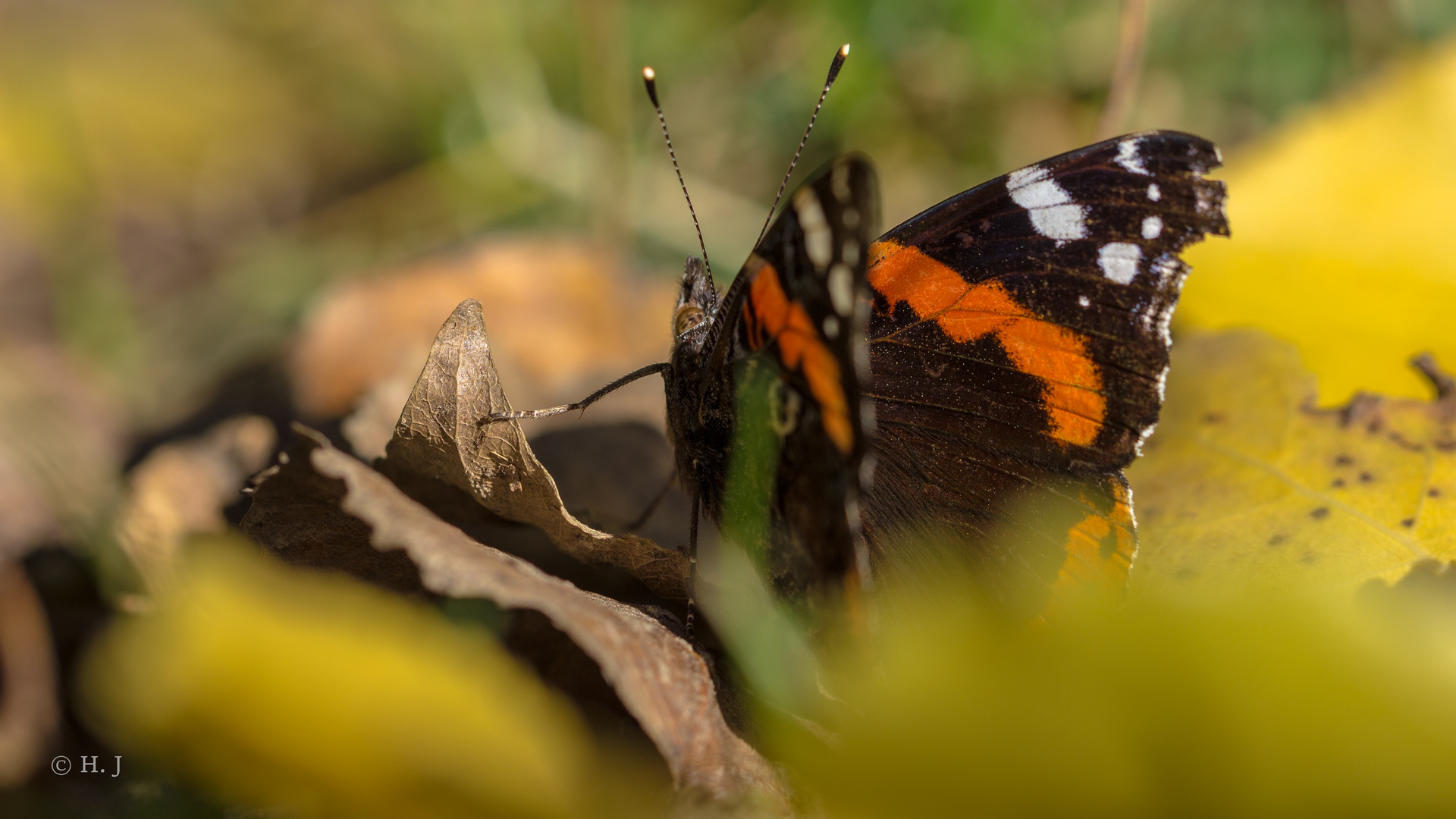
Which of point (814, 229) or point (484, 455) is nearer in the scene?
point (814, 229)

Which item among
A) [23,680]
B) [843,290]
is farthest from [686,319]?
[23,680]

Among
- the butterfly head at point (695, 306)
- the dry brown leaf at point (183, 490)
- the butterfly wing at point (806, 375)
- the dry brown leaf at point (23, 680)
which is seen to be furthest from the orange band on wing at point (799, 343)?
the dry brown leaf at point (23, 680)

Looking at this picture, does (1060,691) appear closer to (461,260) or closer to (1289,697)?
(1289,697)

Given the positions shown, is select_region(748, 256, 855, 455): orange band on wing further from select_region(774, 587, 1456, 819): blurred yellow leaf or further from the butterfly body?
select_region(774, 587, 1456, 819): blurred yellow leaf

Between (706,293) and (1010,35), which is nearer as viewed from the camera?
(706,293)

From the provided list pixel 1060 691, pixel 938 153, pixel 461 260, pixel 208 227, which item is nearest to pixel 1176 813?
pixel 1060 691

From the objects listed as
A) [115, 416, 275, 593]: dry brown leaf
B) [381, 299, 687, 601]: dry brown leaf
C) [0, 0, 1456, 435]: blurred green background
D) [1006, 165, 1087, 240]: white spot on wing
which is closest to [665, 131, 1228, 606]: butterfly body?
[1006, 165, 1087, 240]: white spot on wing

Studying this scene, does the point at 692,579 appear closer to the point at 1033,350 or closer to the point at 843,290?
the point at 843,290
